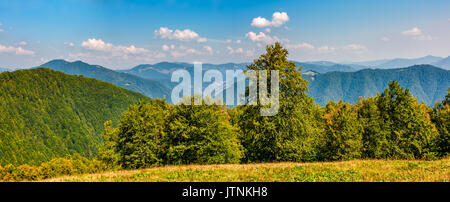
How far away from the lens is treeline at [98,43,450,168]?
84.1ft

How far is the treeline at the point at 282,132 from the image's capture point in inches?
1009

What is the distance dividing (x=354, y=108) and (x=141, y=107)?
1522 inches

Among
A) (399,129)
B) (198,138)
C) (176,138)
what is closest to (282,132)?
(198,138)

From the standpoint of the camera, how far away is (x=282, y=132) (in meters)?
25.5

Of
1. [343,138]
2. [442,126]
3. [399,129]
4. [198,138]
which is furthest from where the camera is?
[442,126]

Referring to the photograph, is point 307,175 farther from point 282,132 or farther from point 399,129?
point 399,129

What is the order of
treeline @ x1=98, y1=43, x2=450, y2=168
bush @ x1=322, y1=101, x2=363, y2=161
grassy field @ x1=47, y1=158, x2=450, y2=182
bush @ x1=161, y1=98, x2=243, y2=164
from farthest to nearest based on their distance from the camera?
1. bush @ x1=322, y1=101, x2=363, y2=161
2. bush @ x1=161, y1=98, x2=243, y2=164
3. treeline @ x1=98, y1=43, x2=450, y2=168
4. grassy field @ x1=47, y1=158, x2=450, y2=182

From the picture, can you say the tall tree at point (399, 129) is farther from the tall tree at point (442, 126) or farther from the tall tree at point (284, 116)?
the tall tree at point (284, 116)

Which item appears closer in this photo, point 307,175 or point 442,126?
point 307,175

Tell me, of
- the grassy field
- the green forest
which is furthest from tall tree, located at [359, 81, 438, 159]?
the grassy field

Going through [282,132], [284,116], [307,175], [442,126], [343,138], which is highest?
[284,116]

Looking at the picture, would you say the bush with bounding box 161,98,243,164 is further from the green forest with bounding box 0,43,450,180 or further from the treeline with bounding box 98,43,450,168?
the treeline with bounding box 98,43,450,168

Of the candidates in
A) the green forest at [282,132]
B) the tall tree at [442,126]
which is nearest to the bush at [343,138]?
the green forest at [282,132]
